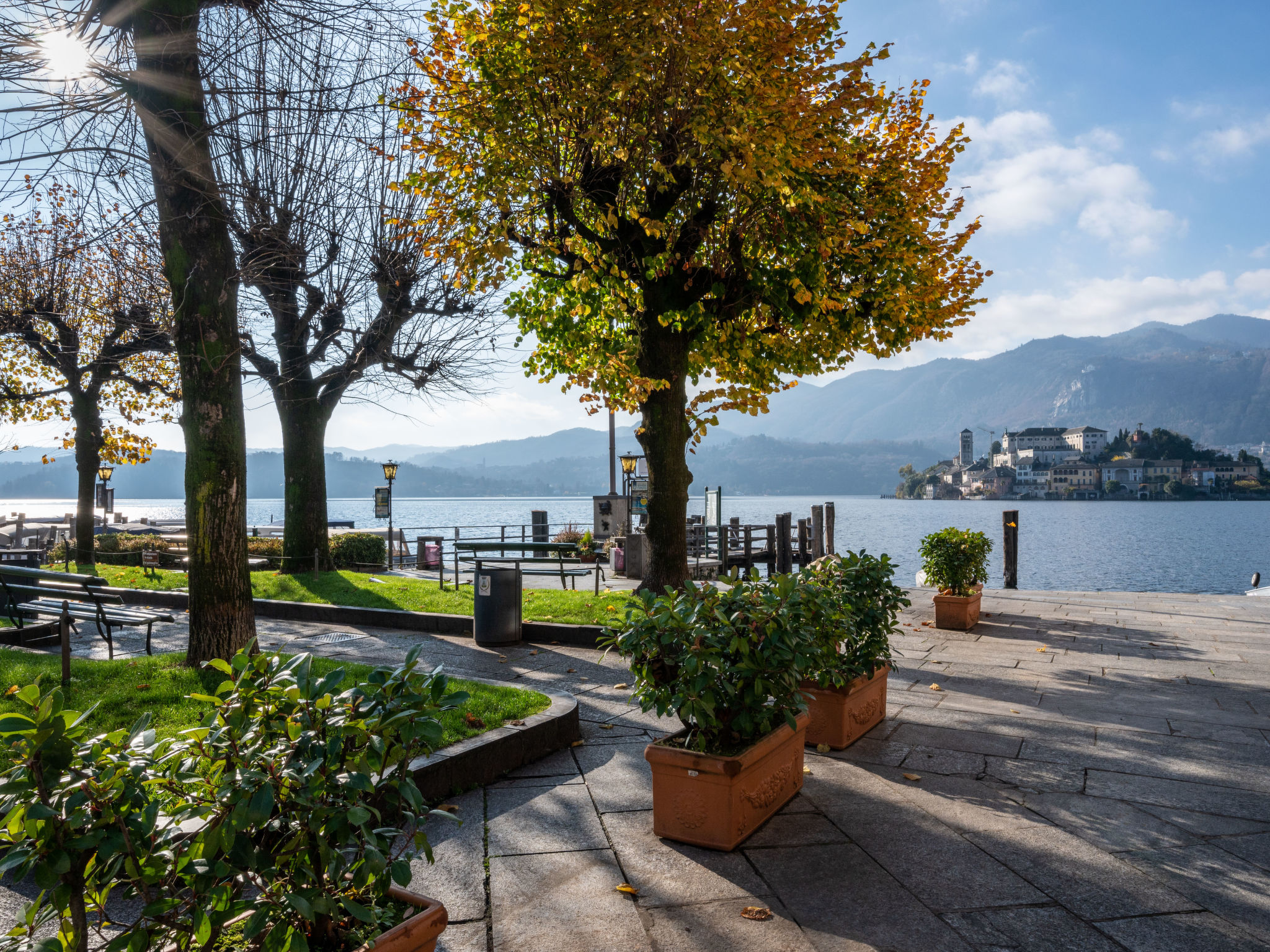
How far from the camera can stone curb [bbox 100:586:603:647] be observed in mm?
9344

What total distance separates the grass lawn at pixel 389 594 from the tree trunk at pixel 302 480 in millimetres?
558

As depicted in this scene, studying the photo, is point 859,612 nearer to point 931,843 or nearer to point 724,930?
point 931,843

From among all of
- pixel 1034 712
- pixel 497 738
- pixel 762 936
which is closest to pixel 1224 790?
pixel 1034 712

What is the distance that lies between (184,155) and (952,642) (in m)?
9.67

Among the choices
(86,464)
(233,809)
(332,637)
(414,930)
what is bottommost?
(332,637)

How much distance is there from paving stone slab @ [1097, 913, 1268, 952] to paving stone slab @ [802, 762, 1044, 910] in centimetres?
33

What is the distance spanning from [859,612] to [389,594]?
30.0 ft

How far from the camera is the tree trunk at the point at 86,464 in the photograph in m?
16.8

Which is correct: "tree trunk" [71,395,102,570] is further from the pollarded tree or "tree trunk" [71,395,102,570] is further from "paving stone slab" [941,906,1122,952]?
"paving stone slab" [941,906,1122,952]

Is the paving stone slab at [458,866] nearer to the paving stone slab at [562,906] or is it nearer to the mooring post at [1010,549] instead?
the paving stone slab at [562,906]

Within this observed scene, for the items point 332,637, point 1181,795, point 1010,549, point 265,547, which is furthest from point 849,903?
point 265,547

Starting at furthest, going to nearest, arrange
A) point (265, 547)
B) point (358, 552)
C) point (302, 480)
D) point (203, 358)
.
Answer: point (265, 547) → point (358, 552) → point (302, 480) → point (203, 358)

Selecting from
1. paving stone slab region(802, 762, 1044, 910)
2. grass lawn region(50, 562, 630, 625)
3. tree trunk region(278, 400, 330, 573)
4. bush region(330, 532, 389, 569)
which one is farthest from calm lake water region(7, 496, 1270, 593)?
paving stone slab region(802, 762, 1044, 910)

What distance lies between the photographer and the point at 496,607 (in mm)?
9086
